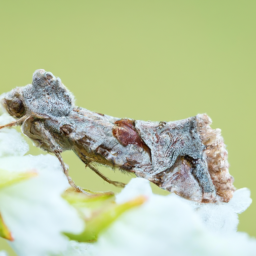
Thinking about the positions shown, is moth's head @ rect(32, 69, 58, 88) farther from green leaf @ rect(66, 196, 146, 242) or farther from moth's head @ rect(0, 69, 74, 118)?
green leaf @ rect(66, 196, 146, 242)

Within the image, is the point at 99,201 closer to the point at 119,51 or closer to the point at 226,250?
the point at 226,250

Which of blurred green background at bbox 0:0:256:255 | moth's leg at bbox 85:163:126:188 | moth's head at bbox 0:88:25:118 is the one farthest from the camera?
blurred green background at bbox 0:0:256:255

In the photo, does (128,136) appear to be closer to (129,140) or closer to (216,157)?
(129,140)

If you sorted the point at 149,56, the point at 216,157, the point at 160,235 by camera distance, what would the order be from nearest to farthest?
the point at 160,235 → the point at 216,157 → the point at 149,56

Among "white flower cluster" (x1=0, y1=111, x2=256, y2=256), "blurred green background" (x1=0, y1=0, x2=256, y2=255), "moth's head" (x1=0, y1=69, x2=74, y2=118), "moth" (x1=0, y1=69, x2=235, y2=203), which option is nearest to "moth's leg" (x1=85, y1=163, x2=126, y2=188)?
"moth" (x1=0, y1=69, x2=235, y2=203)

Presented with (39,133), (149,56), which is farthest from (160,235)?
(149,56)

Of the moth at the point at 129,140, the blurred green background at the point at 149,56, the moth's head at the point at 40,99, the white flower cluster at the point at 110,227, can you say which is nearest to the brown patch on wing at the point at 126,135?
the moth at the point at 129,140
